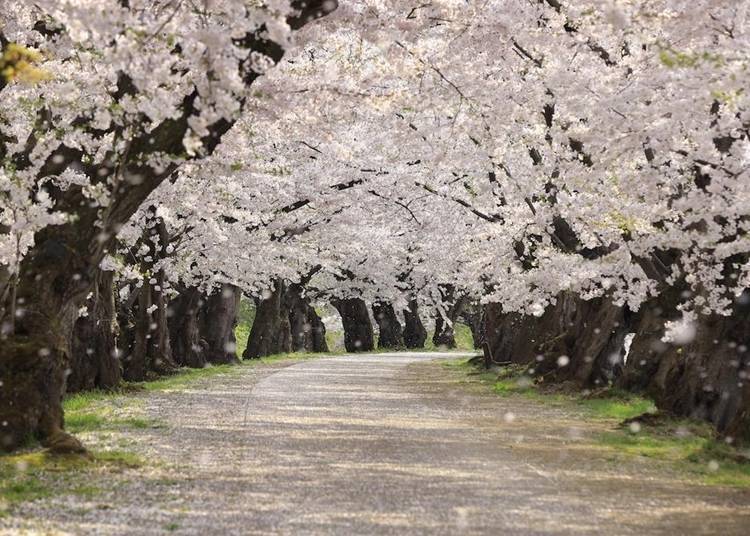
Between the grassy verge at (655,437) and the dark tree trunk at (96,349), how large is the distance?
33.8 feet

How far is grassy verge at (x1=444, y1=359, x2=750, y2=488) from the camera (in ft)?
51.0

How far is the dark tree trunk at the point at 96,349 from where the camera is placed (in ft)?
90.8

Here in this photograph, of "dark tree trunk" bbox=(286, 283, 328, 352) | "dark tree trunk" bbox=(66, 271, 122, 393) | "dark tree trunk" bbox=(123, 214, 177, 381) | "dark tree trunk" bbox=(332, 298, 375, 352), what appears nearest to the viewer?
"dark tree trunk" bbox=(66, 271, 122, 393)

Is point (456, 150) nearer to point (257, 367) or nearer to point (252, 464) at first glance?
point (257, 367)

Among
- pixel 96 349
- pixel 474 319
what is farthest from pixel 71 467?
pixel 474 319

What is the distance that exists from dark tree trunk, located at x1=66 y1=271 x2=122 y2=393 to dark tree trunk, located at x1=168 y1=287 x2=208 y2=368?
13.4 meters

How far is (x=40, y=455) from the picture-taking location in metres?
14.2

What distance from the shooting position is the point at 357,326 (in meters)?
76.9

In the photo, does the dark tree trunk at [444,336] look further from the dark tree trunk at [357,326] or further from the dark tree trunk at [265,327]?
the dark tree trunk at [265,327]

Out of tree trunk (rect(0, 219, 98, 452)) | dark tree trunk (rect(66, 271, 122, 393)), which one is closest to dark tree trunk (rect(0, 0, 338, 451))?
tree trunk (rect(0, 219, 98, 452))

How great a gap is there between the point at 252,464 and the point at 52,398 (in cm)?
287

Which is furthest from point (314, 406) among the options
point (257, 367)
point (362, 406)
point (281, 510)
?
point (257, 367)

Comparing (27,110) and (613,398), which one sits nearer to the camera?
(27,110)

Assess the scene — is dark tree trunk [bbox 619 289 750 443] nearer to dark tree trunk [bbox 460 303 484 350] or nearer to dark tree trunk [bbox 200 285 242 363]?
dark tree trunk [bbox 200 285 242 363]
